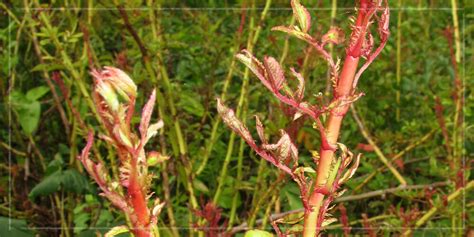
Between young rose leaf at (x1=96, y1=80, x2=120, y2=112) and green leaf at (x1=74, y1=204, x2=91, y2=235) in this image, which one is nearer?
young rose leaf at (x1=96, y1=80, x2=120, y2=112)

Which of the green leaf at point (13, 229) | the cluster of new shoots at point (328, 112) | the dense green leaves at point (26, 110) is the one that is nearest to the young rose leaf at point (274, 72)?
the cluster of new shoots at point (328, 112)

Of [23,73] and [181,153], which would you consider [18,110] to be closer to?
[23,73]

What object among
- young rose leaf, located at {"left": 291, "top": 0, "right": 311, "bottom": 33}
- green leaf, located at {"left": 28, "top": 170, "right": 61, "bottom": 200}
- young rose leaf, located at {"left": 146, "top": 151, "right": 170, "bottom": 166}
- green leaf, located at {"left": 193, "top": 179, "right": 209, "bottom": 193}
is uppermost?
young rose leaf, located at {"left": 291, "top": 0, "right": 311, "bottom": 33}

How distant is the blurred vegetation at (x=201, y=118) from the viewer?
1.14 m

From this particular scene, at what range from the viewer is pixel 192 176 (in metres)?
1.17

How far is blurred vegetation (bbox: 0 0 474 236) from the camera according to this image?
3.74 feet

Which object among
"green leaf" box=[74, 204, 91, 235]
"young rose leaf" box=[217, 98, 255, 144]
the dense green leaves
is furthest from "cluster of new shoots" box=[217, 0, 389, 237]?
the dense green leaves

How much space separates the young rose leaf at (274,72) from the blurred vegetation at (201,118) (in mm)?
619

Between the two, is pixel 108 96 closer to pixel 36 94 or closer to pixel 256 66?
pixel 256 66

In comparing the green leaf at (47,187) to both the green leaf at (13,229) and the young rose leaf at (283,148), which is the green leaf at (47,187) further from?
the young rose leaf at (283,148)

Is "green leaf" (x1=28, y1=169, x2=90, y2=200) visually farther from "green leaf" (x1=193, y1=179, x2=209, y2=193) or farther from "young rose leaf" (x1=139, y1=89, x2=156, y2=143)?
"young rose leaf" (x1=139, y1=89, x2=156, y2=143)

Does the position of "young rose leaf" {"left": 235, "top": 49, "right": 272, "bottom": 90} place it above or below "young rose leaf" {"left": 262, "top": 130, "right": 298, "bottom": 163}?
above

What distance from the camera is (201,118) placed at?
4.83 feet

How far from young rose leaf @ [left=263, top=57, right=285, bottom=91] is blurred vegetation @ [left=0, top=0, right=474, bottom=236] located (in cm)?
62
